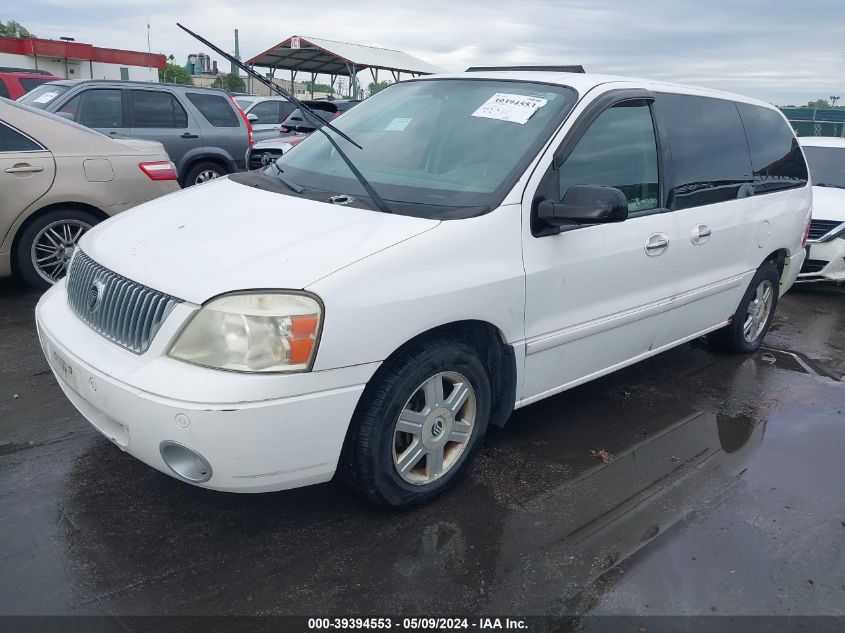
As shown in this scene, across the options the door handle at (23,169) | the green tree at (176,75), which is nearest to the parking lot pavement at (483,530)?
the door handle at (23,169)

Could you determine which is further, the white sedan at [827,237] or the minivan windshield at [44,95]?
the minivan windshield at [44,95]

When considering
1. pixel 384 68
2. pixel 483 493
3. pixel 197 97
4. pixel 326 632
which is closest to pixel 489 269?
pixel 483 493

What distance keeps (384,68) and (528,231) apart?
81.7ft

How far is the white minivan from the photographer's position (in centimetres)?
258

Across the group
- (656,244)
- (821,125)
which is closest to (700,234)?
(656,244)

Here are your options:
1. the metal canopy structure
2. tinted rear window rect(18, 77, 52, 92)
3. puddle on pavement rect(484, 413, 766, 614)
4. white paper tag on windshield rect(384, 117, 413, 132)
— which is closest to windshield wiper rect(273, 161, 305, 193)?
white paper tag on windshield rect(384, 117, 413, 132)

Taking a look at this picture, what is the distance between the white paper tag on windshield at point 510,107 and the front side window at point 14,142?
12.6 feet

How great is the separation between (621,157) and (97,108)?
24.3 feet

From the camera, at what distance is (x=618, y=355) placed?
3.98 metres

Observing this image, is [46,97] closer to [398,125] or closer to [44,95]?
[44,95]

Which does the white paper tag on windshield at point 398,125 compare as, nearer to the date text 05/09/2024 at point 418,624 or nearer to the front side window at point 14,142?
the date text 05/09/2024 at point 418,624

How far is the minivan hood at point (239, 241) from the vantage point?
2658 mm

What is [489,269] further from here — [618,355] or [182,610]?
[182,610]

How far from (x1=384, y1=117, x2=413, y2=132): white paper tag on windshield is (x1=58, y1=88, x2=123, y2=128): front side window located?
6.34m
